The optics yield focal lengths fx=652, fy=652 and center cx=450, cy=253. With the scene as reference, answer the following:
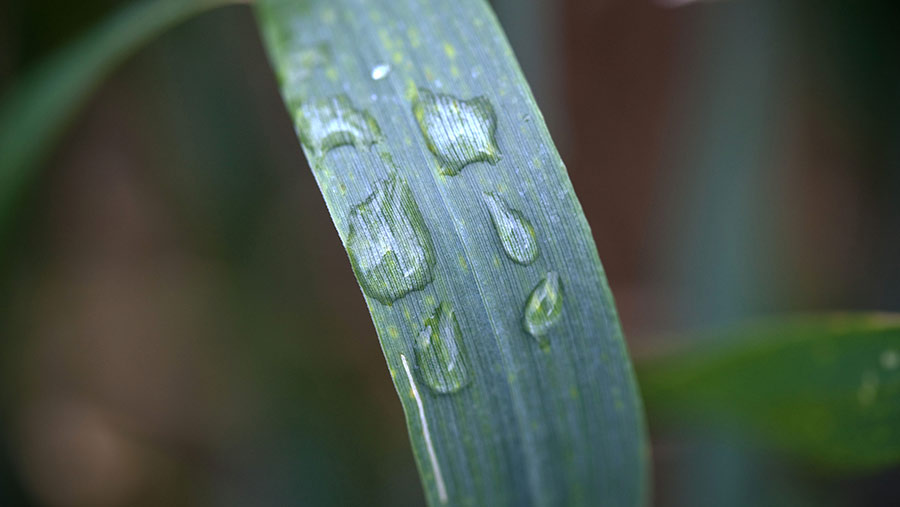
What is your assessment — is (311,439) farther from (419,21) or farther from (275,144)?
(419,21)

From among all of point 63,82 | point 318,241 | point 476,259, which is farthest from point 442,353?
point 318,241

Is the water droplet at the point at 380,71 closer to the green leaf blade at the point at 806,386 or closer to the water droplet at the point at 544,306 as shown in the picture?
the water droplet at the point at 544,306

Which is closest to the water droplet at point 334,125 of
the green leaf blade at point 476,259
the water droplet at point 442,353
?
the green leaf blade at point 476,259

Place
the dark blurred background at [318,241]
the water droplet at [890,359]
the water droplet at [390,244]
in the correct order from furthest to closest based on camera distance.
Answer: the dark blurred background at [318,241] → the water droplet at [890,359] → the water droplet at [390,244]

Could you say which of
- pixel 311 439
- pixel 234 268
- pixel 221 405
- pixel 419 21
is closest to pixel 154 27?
pixel 419 21

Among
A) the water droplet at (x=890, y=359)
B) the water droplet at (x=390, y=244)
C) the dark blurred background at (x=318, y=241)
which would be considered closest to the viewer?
the water droplet at (x=390, y=244)

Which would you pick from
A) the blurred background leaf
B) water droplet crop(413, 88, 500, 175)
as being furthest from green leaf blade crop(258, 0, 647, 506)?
the blurred background leaf

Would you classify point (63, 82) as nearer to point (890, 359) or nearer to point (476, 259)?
point (476, 259)

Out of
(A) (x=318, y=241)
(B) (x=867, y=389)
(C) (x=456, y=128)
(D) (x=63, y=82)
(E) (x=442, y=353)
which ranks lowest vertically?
(B) (x=867, y=389)
